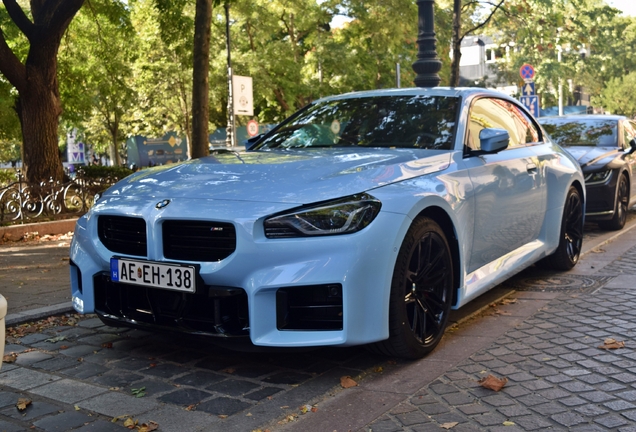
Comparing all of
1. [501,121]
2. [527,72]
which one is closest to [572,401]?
[501,121]

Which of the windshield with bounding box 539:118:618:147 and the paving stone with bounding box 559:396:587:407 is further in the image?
the windshield with bounding box 539:118:618:147

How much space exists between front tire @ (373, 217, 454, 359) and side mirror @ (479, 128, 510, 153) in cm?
88

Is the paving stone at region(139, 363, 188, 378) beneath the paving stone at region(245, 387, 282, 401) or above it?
beneath

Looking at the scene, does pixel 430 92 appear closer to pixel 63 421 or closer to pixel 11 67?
pixel 63 421

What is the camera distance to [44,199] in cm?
1231

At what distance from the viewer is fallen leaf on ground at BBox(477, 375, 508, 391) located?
374cm

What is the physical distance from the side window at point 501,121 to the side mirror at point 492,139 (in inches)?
4.3

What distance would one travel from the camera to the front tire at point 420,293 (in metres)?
3.98

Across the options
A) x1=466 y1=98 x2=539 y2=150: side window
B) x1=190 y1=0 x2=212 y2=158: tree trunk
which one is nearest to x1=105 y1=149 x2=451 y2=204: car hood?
x1=466 y1=98 x2=539 y2=150: side window

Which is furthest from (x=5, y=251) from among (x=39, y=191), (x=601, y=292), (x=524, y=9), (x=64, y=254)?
(x=524, y=9)

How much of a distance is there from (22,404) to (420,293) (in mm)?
2116

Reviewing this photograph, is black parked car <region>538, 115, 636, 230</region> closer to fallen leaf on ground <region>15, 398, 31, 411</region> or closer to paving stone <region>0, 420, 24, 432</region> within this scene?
fallen leaf on ground <region>15, 398, 31, 411</region>

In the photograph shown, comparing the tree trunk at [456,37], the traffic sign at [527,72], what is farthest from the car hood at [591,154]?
the traffic sign at [527,72]

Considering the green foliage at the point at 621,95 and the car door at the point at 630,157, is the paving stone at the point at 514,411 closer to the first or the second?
the car door at the point at 630,157
